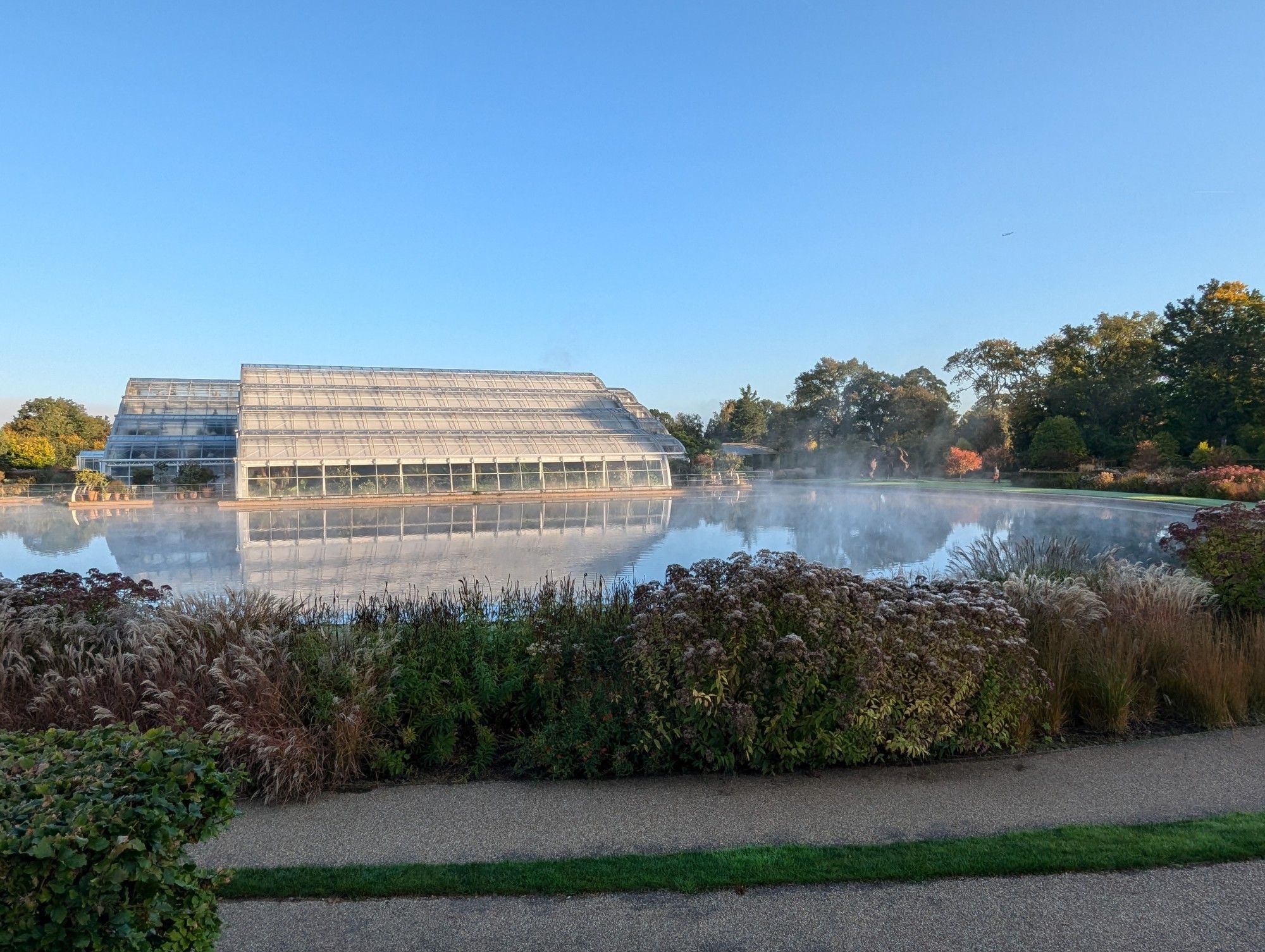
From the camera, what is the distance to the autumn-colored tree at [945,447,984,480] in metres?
44.2

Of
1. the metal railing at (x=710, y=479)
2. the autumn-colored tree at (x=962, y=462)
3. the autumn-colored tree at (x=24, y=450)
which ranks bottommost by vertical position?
the metal railing at (x=710, y=479)

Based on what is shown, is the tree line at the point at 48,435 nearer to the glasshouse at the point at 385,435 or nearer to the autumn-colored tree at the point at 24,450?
the autumn-colored tree at the point at 24,450

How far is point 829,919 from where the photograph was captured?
Result: 311 centimetres

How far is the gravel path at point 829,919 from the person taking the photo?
2.95m

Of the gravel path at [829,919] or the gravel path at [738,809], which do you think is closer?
the gravel path at [829,919]

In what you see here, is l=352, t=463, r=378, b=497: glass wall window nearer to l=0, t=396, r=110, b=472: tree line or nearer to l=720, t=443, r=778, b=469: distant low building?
l=0, t=396, r=110, b=472: tree line

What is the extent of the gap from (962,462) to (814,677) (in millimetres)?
43287

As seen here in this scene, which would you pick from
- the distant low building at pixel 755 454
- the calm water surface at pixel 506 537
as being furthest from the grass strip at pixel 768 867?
the distant low building at pixel 755 454

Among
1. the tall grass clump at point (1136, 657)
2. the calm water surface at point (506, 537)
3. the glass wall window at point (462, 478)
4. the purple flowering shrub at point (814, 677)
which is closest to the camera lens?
the purple flowering shrub at point (814, 677)

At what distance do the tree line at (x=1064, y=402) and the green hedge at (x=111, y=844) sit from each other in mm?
38559

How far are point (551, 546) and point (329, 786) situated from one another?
12247 millimetres

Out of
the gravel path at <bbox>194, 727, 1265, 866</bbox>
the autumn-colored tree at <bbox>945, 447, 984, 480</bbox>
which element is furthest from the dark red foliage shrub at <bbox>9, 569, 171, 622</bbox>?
the autumn-colored tree at <bbox>945, 447, 984, 480</bbox>

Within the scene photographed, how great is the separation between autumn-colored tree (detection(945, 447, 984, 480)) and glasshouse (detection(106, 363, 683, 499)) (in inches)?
655

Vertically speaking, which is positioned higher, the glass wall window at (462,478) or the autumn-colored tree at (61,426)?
the autumn-colored tree at (61,426)
